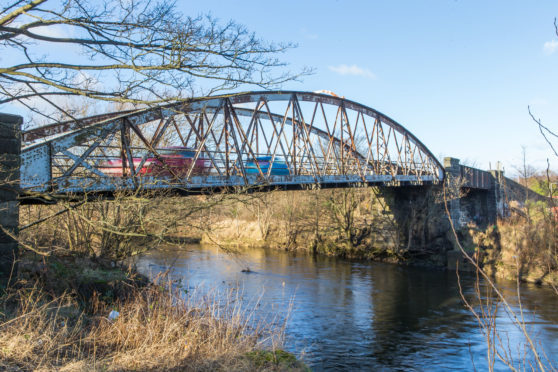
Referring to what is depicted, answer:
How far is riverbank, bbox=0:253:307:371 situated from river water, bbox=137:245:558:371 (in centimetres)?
147

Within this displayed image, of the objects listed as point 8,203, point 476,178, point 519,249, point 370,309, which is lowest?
point 370,309

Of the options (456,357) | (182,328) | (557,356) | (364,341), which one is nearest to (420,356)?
(456,357)

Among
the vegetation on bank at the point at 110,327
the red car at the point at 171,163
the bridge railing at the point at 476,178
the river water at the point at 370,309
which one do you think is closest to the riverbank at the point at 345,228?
the river water at the point at 370,309

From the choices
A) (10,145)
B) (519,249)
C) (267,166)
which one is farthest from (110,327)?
(519,249)

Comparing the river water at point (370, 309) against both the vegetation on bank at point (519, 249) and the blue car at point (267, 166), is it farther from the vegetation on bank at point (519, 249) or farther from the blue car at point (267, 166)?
the blue car at point (267, 166)

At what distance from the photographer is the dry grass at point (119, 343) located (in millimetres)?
6285

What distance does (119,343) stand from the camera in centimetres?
757

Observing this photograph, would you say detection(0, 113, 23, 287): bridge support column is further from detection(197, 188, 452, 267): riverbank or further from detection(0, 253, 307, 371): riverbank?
detection(197, 188, 452, 267): riverbank

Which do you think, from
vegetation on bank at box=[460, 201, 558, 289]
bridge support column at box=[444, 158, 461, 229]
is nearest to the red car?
vegetation on bank at box=[460, 201, 558, 289]

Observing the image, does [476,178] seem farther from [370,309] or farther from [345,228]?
[370,309]

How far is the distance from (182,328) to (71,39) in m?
5.20

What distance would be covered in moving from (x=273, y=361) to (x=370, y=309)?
378 inches

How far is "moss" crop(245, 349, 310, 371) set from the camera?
743cm

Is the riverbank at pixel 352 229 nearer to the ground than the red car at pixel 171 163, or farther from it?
nearer to the ground
